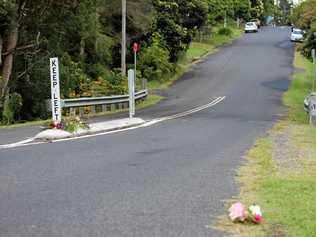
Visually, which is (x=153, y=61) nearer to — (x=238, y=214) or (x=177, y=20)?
(x=177, y=20)

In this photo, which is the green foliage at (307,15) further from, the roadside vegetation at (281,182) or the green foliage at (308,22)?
the roadside vegetation at (281,182)

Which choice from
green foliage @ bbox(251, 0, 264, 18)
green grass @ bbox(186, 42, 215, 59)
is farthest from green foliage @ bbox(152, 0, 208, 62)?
green foliage @ bbox(251, 0, 264, 18)

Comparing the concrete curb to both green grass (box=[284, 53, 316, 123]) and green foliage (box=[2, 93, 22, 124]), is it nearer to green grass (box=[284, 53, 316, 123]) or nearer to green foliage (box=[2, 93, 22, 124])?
green foliage (box=[2, 93, 22, 124])

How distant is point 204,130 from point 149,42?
30163 millimetres

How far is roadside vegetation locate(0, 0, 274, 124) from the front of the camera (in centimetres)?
2836

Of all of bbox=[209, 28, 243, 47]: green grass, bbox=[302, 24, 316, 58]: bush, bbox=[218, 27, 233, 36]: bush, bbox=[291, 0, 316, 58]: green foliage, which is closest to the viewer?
bbox=[302, 24, 316, 58]: bush

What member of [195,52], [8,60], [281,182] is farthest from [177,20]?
[281,182]

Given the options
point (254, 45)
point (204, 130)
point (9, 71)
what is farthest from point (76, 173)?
point (254, 45)

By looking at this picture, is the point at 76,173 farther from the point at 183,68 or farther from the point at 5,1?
the point at 183,68

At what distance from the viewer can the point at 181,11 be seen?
51562 mm

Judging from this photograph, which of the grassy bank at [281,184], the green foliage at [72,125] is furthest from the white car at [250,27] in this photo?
the green foliage at [72,125]

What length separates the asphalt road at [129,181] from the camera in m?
7.35

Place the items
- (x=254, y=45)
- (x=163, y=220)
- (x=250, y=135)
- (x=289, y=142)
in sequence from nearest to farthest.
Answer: (x=163, y=220) < (x=289, y=142) < (x=250, y=135) < (x=254, y=45)

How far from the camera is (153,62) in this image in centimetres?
4903
